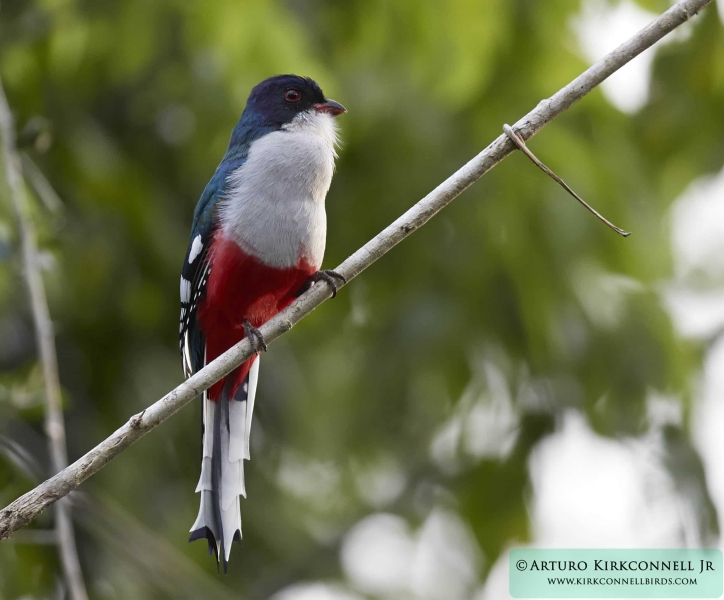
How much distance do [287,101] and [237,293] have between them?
3.83ft

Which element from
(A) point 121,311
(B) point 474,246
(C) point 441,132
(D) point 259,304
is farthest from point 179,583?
(C) point 441,132

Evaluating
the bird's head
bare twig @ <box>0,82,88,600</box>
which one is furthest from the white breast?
bare twig @ <box>0,82,88,600</box>

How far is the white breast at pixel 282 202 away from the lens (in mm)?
3936

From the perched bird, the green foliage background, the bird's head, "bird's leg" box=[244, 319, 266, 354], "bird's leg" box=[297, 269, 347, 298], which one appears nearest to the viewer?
"bird's leg" box=[244, 319, 266, 354]

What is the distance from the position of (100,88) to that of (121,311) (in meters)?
1.36

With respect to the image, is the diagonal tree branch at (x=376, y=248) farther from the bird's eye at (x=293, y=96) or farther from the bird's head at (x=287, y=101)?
the bird's eye at (x=293, y=96)

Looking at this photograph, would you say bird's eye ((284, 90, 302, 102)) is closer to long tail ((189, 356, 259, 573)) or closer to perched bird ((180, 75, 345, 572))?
perched bird ((180, 75, 345, 572))

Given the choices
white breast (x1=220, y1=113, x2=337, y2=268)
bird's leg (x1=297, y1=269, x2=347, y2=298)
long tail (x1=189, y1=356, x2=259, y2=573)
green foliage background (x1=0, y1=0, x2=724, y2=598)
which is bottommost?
long tail (x1=189, y1=356, x2=259, y2=573)

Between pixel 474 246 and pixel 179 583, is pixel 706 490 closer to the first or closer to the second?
pixel 474 246

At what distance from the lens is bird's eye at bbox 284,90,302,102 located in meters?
4.70

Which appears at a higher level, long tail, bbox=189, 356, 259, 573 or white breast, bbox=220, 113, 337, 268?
white breast, bbox=220, 113, 337, 268

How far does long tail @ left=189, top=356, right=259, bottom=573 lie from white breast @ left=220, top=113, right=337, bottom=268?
668 mm

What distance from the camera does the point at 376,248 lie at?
329cm

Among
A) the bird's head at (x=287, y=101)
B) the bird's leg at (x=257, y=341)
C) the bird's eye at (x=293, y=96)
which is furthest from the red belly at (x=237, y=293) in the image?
the bird's eye at (x=293, y=96)
